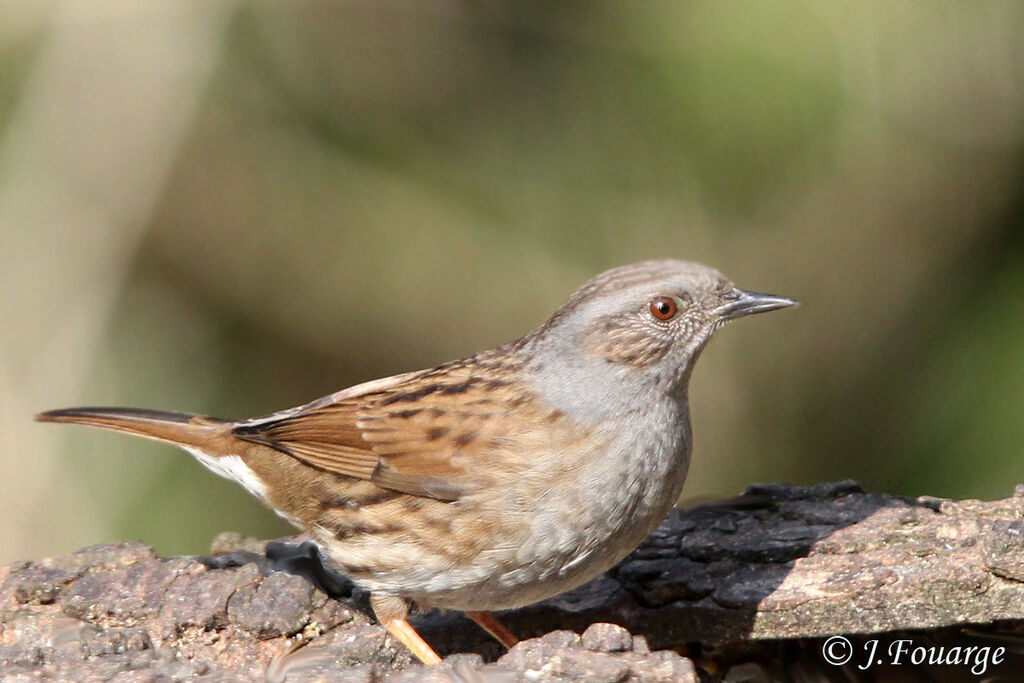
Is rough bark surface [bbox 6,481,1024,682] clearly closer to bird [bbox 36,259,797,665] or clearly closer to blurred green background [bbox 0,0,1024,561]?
bird [bbox 36,259,797,665]

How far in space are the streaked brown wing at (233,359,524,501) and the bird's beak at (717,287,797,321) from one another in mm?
568

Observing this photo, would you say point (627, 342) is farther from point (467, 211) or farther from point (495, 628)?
point (467, 211)

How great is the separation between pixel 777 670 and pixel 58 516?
2.55 metres

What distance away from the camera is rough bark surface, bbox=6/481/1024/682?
3123 mm

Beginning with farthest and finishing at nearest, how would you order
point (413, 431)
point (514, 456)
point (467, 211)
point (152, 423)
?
point (467, 211)
point (152, 423)
point (413, 431)
point (514, 456)

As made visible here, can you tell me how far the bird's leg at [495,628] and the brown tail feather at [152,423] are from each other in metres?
0.93

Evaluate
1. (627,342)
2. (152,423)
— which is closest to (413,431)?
(627,342)

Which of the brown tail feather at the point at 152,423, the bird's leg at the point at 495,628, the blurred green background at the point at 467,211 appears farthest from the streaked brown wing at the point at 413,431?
the blurred green background at the point at 467,211

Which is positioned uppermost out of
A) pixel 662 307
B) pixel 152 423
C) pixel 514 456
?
pixel 662 307

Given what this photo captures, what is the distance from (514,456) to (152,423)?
1.21 metres

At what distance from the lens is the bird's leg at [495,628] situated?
3.49 metres

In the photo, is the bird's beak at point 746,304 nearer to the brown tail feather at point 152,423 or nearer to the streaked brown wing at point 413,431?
the streaked brown wing at point 413,431

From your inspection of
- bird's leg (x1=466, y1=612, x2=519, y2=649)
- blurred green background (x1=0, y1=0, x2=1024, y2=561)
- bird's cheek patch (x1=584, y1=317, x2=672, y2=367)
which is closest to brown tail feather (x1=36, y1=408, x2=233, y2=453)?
blurred green background (x1=0, y1=0, x2=1024, y2=561)

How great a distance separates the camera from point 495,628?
3.53 m
